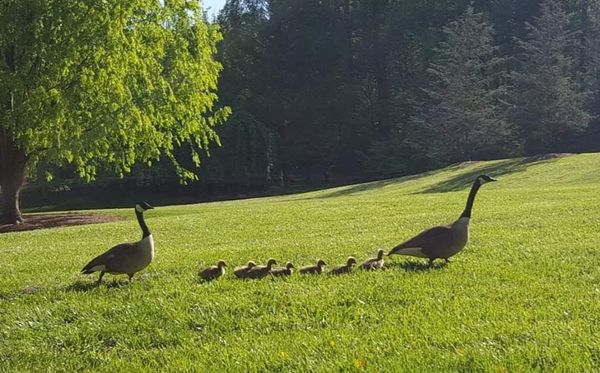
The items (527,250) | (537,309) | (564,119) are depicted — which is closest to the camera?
(537,309)

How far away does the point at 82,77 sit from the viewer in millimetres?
21516

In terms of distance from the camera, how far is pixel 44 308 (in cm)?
733

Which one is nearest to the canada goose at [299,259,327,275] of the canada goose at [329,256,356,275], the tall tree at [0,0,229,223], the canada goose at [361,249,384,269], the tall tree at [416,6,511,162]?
the canada goose at [329,256,356,275]

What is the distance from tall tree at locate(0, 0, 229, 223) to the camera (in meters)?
21.3

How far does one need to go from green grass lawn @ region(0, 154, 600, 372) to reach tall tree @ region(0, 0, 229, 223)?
34.7 feet

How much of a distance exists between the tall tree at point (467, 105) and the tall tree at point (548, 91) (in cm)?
179

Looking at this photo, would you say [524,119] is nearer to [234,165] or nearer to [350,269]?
[234,165]

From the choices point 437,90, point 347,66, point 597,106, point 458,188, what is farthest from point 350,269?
point 347,66

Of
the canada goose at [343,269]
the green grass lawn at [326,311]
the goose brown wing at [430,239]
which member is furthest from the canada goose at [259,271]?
the goose brown wing at [430,239]

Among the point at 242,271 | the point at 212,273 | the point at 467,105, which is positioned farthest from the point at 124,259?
the point at 467,105

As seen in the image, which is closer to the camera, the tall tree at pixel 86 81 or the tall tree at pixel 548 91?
the tall tree at pixel 86 81

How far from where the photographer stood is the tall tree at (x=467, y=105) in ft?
165

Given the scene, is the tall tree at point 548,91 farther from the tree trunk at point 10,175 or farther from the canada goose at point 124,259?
the canada goose at point 124,259

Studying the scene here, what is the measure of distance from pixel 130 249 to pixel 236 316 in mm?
2200
